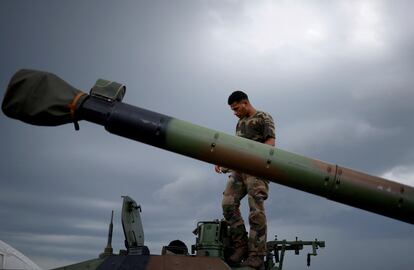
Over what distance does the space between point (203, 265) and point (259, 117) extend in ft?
7.99

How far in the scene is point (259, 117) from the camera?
21.8 ft

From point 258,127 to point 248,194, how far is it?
1.08 metres

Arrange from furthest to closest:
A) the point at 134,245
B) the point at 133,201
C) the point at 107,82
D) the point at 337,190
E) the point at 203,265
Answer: the point at 133,201, the point at 134,245, the point at 203,265, the point at 107,82, the point at 337,190

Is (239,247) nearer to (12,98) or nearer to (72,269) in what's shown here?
(72,269)

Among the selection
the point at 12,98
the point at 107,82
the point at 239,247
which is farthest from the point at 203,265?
the point at 12,98

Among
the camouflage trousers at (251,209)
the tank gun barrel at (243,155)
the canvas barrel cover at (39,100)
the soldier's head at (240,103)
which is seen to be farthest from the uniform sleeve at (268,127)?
the canvas barrel cover at (39,100)

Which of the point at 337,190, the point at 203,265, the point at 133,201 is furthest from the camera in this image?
the point at 133,201

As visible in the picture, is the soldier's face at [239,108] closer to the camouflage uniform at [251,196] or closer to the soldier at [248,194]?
the soldier at [248,194]

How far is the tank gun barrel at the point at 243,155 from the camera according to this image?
13.1 feet

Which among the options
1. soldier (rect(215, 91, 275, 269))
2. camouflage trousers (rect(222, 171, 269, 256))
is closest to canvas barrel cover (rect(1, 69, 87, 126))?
soldier (rect(215, 91, 275, 269))

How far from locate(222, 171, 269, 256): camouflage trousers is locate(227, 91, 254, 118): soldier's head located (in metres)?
1.04

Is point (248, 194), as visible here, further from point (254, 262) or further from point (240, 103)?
point (240, 103)

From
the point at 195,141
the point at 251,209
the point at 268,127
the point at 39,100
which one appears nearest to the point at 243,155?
the point at 195,141

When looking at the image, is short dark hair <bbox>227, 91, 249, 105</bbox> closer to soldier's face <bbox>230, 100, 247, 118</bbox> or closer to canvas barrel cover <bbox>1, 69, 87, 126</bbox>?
soldier's face <bbox>230, 100, 247, 118</bbox>
